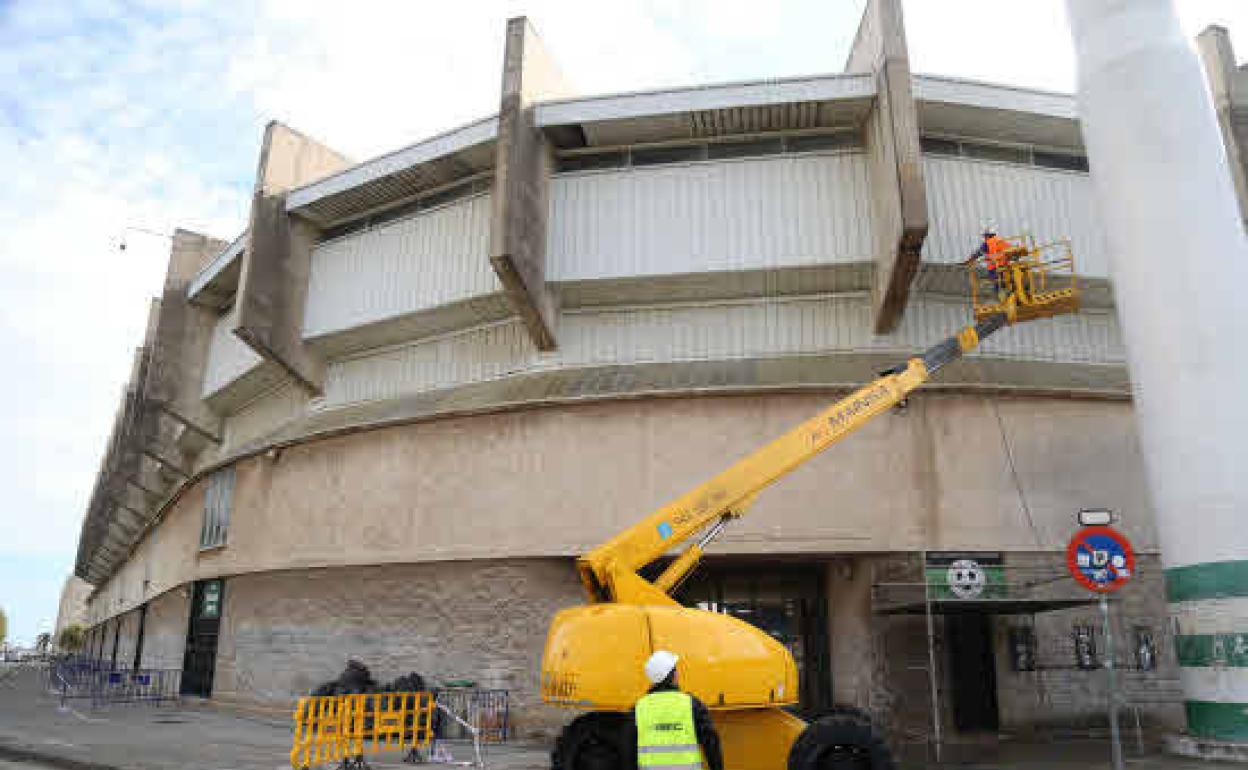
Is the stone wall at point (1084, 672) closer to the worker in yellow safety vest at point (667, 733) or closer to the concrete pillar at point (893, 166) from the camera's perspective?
the concrete pillar at point (893, 166)

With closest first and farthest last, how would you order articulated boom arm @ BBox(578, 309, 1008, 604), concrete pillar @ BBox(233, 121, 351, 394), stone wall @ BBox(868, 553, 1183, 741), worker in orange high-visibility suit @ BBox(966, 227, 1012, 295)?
articulated boom arm @ BBox(578, 309, 1008, 604) < worker in orange high-visibility suit @ BBox(966, 227, 1012, 295) < stone wall @ BBox(868, 553, 1183, 741) < concrete pillar @ BBox(233, 121, 351, 394)

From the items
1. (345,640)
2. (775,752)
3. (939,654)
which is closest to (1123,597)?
(939,654)

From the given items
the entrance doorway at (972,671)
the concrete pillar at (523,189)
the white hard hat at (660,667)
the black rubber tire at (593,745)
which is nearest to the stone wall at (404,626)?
the concrete pillar at (523,189)

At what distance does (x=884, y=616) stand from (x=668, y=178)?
10.4 meters

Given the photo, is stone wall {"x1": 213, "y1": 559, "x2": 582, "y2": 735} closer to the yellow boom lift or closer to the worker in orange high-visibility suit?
the yellow boom lift

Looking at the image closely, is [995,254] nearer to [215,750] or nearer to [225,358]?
[215,750]

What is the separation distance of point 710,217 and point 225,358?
17.3 meters

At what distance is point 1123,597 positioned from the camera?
1617 cm

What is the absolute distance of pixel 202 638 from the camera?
78.3 ft

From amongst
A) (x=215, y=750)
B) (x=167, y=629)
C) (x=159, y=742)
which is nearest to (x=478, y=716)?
(x=215, y=750)

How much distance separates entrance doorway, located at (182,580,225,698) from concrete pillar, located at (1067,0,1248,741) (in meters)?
22.2

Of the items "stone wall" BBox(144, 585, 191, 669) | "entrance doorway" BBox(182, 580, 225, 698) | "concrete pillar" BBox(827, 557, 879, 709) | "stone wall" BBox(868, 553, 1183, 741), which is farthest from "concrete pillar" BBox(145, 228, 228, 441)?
"stone wall" BBox(868, 553, 1183, 741)

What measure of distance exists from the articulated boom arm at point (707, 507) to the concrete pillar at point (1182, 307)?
362 centimetres

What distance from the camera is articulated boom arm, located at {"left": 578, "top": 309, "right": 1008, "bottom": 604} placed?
32.4ft
